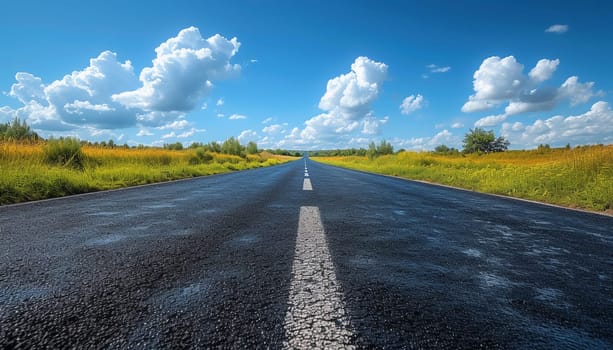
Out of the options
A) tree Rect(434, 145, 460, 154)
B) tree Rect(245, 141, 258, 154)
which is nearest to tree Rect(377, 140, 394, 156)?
tree Rect(434, 145, 460, 154)

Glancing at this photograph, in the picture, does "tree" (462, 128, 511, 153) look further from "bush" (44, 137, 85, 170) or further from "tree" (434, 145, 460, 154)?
"bush" (44, 137, 85, 170)

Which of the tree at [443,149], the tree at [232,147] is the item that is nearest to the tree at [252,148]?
the tree at [232,147]

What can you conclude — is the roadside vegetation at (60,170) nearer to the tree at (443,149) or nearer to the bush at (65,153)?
the bush at (65,153)

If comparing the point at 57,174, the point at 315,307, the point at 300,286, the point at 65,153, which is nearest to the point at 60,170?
the point at 57,174

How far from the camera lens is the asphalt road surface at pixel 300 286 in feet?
3.84

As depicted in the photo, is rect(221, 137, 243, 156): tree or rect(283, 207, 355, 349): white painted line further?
rect(221, 137, 243, 156): tree

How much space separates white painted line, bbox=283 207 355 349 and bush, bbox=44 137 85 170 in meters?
12.1

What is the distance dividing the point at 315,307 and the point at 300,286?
0.26 meters

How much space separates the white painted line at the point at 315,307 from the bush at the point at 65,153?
1210 centimetres

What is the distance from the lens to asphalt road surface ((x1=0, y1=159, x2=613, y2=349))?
1172 millimetres

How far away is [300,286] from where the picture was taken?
163 centimetres

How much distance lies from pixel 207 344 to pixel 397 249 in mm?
1821

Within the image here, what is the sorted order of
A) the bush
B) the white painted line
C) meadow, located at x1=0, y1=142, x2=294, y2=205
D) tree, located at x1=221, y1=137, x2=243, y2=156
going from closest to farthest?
the white painted line
meadow, located at x1=0, y1=142, x2=294, y2=205
the bush
tree, located at x1=221, y1=137, x2=243, y2=156

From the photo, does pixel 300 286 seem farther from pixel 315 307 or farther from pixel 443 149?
pixel 443 149
